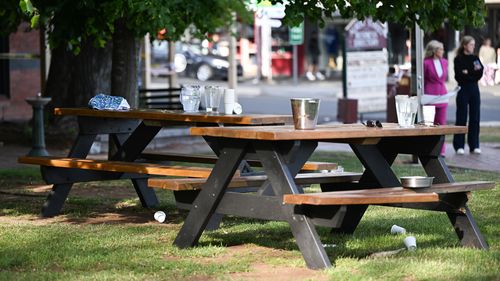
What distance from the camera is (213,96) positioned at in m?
9.38

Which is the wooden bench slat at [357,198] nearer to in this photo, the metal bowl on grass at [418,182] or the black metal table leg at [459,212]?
the metal bowl on grass at [418,182]

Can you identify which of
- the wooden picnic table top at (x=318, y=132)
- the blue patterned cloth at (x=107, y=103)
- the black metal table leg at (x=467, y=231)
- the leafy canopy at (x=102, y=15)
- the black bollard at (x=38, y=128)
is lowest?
the black metal table leg at (x=467, y=231)

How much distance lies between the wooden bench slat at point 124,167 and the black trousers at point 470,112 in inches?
291

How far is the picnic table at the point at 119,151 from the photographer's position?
9.07 metres

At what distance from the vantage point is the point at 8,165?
47.4 feet

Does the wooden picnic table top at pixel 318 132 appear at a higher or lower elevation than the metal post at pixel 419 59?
lower

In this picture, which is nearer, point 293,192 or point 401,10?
point 293,192

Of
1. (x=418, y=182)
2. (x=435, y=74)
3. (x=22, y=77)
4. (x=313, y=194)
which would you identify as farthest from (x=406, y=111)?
(x=22, y=77)

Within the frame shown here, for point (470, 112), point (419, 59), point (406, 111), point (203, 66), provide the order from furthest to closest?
point (203, 66) → point (470, 112) → point (419, 59) → point (406, 111)

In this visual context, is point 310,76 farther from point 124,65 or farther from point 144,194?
point 144,194

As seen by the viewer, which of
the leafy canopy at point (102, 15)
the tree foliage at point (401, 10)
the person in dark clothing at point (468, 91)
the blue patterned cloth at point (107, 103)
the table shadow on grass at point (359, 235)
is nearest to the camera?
the table shadow on grass at point (359, 235)

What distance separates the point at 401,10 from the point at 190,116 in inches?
131

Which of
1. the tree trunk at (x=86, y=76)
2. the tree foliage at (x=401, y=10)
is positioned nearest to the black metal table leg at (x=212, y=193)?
the tree foliage at (x=401, y=10)

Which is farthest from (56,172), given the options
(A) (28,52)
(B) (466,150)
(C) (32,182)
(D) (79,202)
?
(A) (28,52)
